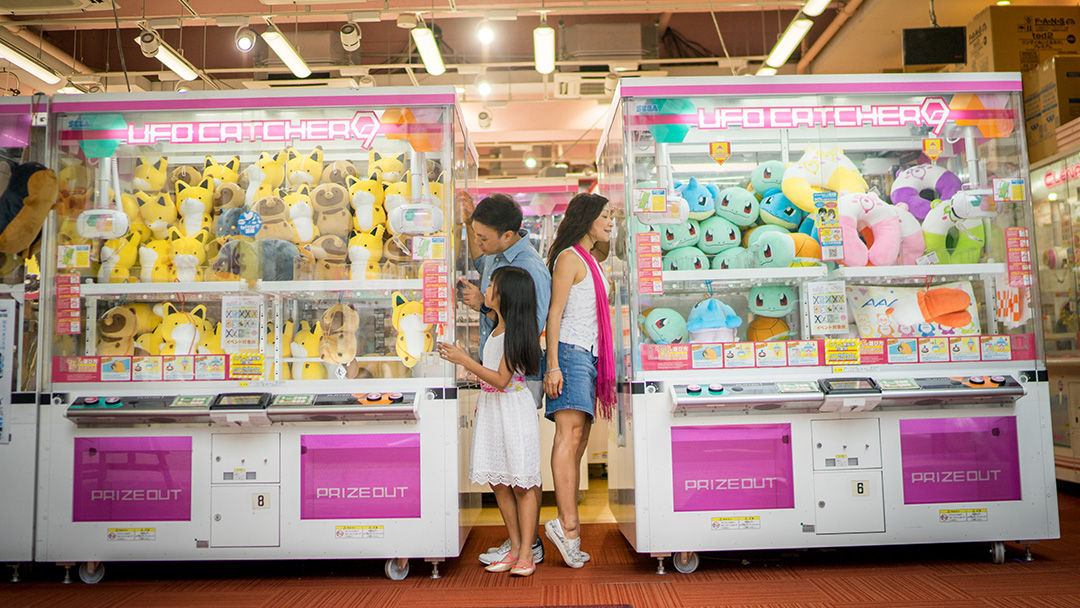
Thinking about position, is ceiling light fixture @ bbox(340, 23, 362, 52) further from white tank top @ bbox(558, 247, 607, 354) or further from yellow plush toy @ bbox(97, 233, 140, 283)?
white tank top @ bbox(558, 247, 607, 354)

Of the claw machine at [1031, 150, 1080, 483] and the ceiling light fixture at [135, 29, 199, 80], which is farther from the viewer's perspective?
the ceiling light fixture at [135, 29, 199, 80]

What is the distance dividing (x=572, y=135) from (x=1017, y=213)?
6.76 m

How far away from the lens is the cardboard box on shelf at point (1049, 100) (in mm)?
4824

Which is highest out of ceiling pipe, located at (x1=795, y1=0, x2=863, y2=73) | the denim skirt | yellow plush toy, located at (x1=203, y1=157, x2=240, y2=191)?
ceiling pipe, located at (x1=795, y1=0, x2=863, y2=73)

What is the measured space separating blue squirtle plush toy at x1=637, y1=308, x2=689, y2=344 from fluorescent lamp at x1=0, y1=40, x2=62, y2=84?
5.95 metres

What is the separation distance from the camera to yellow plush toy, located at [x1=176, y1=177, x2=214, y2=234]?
340 centimetres

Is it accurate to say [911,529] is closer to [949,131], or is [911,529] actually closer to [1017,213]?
[1017,213]

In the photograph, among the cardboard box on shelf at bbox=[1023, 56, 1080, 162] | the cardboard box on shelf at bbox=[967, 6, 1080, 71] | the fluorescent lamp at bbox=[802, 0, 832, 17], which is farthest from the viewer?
the fluorescent lamp at bbox=[802, 0, 832, 17]

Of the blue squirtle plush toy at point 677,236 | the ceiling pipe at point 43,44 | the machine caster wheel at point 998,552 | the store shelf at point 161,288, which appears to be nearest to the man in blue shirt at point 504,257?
the blue squirtle plush toy at point 677,236

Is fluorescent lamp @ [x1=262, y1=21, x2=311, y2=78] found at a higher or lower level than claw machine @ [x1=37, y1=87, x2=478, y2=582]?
higher

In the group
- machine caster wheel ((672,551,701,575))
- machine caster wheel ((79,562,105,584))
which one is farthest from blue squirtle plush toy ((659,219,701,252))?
machine caster wheel ((79,562,105,584))

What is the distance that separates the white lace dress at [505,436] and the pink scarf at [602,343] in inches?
15.1

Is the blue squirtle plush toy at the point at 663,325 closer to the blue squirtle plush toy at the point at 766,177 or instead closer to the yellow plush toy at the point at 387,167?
the blue squirtle plush toy at the point at 766,177

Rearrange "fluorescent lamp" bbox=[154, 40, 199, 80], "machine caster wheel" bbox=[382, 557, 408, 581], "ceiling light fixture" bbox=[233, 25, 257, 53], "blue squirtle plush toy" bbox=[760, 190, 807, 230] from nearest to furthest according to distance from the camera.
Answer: "machine caster wheel" bbox=[382, 557, 408, 581] → "blue squirtle plush toy" bbox=[760, 190, 807, 230] → "ceiling light fixture" bbox=[233, 25, 257, 53] → "fluorescent lamp" bbox=[154, 40, 199, 80]
